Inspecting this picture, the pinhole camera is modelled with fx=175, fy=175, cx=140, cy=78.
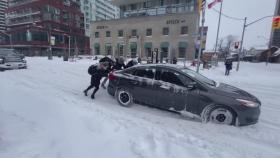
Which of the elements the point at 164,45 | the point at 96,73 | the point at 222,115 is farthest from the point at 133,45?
the point at 222,115

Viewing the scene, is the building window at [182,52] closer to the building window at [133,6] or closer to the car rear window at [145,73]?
the building window at [133,6]

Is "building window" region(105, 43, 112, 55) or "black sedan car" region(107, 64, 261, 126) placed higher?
"building window" region(105, 43, 112, 55)

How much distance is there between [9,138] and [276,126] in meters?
6.45

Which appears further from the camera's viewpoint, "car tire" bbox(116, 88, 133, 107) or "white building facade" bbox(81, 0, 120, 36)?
"white building facade" bbox(81, 0, 120, 36)

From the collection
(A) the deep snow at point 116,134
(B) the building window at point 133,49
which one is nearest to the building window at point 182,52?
(B) the building window at point 133,49

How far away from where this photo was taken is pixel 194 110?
15.6 ft

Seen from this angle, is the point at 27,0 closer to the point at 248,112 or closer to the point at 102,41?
the point at 102,41

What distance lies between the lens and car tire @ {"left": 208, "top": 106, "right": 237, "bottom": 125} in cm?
447

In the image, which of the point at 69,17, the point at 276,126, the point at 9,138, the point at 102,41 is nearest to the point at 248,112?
the point at 276,126

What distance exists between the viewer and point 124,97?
5.84 metres

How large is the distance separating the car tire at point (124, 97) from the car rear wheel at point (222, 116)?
248 centimetres

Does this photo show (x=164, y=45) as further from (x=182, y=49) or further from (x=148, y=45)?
(x=182, y=49)

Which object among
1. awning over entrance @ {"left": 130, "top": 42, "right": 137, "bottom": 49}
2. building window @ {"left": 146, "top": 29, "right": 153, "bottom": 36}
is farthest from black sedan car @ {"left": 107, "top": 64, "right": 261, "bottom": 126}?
awning over entrance @ {"left": 130, "top": 42, "right": 137, "bottom": 49}

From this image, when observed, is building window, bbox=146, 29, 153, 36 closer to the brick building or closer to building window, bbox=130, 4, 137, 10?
building window, bbox=130, 4, 137, 10
